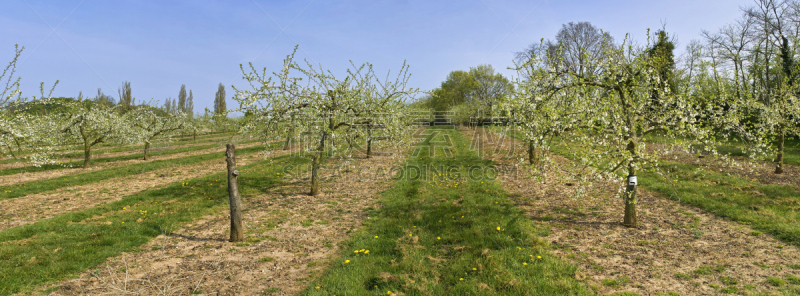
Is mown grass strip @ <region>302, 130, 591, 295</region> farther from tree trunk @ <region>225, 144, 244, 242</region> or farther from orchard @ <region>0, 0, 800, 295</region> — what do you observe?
tree trunk @ <region>225, 144, 244, 242</region>

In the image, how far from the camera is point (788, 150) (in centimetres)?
2000

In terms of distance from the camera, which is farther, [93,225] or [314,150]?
[314,150]

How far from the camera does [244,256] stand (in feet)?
23.8

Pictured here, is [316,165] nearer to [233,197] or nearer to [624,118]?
[233,197]

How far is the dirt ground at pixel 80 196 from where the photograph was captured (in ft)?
32.6

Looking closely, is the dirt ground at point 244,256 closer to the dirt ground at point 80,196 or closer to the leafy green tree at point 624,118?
the dirt ground at point 80,196

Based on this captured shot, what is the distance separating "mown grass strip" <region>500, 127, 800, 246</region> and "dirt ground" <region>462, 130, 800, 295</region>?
41cm

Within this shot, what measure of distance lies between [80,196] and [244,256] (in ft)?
33.0

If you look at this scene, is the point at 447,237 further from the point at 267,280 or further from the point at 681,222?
the point at 681,222

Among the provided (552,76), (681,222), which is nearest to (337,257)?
(552,76)

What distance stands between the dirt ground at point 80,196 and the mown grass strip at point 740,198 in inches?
600

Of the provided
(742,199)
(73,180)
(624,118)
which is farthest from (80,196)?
(742,199)

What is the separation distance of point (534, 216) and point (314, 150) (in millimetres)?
8278

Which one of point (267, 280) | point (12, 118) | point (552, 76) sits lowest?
point (267, 280)
